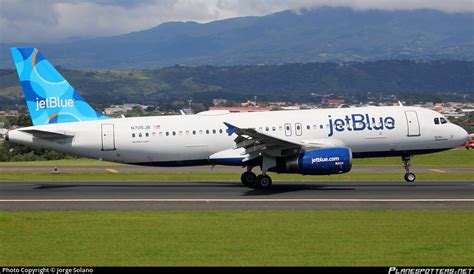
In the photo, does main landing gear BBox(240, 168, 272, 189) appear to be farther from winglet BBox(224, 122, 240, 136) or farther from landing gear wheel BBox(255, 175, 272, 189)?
winglet BBox(224, 122, 240, 136)

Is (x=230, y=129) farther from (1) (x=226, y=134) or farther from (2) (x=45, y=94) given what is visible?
(2) (x=45, y=94)

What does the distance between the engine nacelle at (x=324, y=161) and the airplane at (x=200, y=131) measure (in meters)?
2.09

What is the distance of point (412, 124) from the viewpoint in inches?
1542

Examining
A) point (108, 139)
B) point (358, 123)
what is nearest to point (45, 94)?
point (108, 139)

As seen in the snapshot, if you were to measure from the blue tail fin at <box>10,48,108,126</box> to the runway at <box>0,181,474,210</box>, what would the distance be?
3.42 meters

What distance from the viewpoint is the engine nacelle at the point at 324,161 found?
35156mm

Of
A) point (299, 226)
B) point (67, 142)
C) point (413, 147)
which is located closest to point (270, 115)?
point (413, 147)

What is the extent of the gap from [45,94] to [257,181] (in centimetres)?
1164

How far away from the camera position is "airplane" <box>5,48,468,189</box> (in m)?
38.5

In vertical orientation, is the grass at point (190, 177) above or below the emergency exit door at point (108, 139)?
below

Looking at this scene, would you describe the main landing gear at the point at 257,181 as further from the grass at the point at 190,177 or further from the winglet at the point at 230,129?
the grass at the point at 190,177

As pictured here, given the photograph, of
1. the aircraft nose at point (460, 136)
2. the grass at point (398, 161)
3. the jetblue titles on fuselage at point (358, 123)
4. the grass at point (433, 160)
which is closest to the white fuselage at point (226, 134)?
the jetblue titles on fuselage at point (358, 123)

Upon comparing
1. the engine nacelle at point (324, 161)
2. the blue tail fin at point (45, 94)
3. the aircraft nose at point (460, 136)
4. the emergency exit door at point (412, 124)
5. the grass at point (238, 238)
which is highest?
the blue tail fin at point (45, 94)

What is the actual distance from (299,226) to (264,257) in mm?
5133
